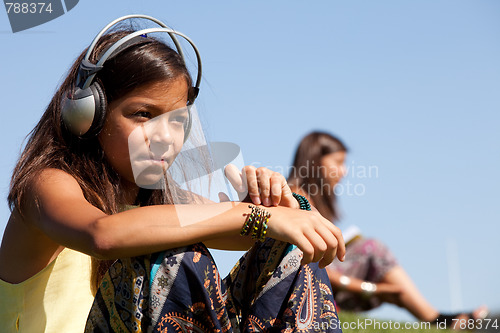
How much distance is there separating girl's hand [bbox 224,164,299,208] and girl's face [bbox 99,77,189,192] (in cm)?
23

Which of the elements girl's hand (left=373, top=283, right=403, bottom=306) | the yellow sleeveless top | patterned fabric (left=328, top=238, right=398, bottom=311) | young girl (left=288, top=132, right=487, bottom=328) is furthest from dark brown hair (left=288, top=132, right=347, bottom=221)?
the yellow sleeveless top

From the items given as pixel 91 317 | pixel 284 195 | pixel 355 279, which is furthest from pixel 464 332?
pixel 91 317

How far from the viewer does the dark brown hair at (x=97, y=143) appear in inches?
73.8

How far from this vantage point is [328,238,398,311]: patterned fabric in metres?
5.11

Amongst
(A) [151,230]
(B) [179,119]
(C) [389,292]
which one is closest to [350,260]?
(C) [389,292]

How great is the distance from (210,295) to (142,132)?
635mm

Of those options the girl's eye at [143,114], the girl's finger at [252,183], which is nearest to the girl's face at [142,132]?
the girl's eye at [143,114]

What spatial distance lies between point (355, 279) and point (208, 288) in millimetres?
3767

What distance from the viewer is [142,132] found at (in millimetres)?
1903

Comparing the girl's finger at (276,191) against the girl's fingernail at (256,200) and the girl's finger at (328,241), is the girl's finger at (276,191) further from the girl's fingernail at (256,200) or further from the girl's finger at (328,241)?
the girl's finger at (328,241)

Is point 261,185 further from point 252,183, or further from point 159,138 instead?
point 159,138

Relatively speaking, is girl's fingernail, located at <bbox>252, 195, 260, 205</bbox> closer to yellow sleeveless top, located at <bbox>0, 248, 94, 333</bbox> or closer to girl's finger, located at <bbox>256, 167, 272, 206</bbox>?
girl's finger, located at <bbox>256, 167, 272, 206</bbox>

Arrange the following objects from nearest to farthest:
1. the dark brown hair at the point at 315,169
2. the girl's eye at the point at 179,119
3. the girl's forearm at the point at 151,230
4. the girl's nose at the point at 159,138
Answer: the girl's forearm at the point at 151,230, the girl's nose at the point at 159,138, the girl's eye at the point at 179,119, the dark brown hair at the point at 315,169

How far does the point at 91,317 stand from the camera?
1.57 meters
